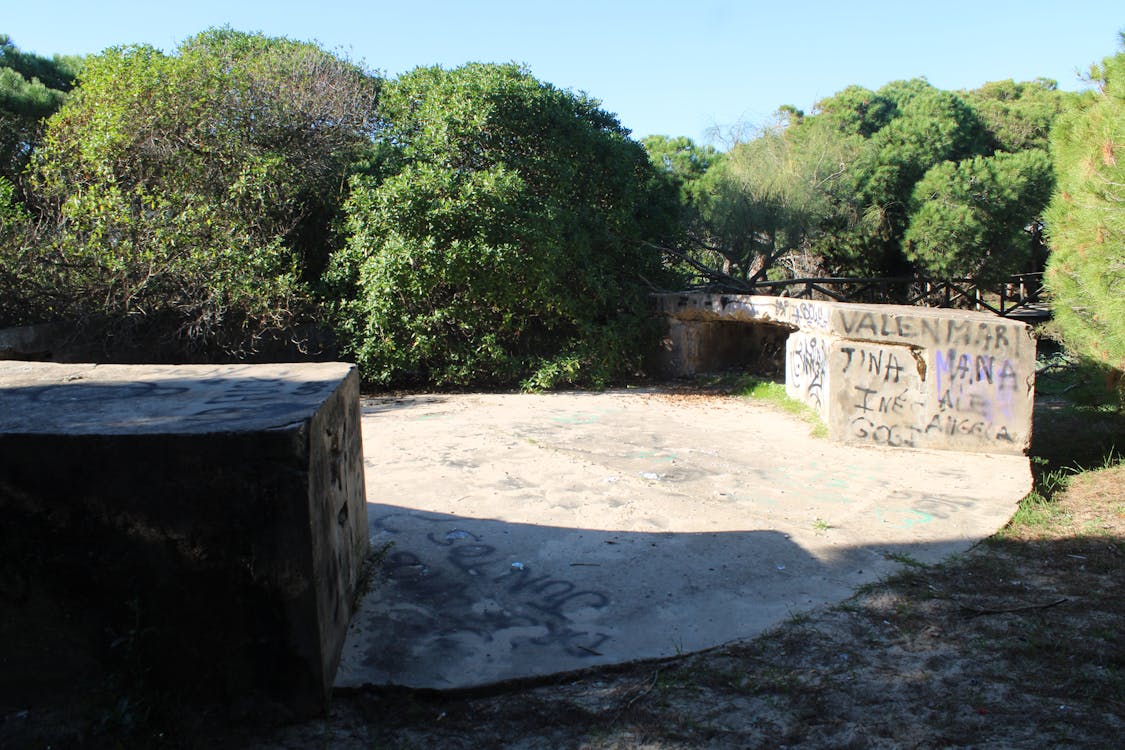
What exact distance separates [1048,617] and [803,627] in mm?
1147

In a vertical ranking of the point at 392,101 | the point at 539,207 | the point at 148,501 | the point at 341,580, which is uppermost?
the point at 392,101

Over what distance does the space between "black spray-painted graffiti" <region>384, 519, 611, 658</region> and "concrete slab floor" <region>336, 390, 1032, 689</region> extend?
0.01 m

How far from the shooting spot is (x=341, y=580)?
3.39 meters

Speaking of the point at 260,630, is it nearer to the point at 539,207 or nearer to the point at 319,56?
the point at 539,207

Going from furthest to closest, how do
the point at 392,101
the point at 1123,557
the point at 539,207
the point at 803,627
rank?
the point at 392,101, the point at 539,207, the point at 1123,557, the point at 803,627

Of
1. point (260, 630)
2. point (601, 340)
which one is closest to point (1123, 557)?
point (260, 630)

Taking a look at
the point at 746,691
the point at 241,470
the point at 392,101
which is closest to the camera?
the point at 241,470

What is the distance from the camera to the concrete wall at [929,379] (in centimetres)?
678

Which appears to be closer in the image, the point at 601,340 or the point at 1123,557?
→ the point at 1123,557

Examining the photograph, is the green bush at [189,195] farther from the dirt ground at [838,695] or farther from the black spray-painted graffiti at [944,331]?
the dirt ground at [838,695]

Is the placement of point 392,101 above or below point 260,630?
above

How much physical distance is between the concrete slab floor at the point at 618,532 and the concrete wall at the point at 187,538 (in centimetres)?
46

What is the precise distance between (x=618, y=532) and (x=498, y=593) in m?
1.08

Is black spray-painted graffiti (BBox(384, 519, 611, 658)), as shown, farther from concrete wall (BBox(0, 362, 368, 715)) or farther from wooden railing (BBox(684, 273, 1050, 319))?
wooden railing (BBox(684, 273, 1050, 319))
